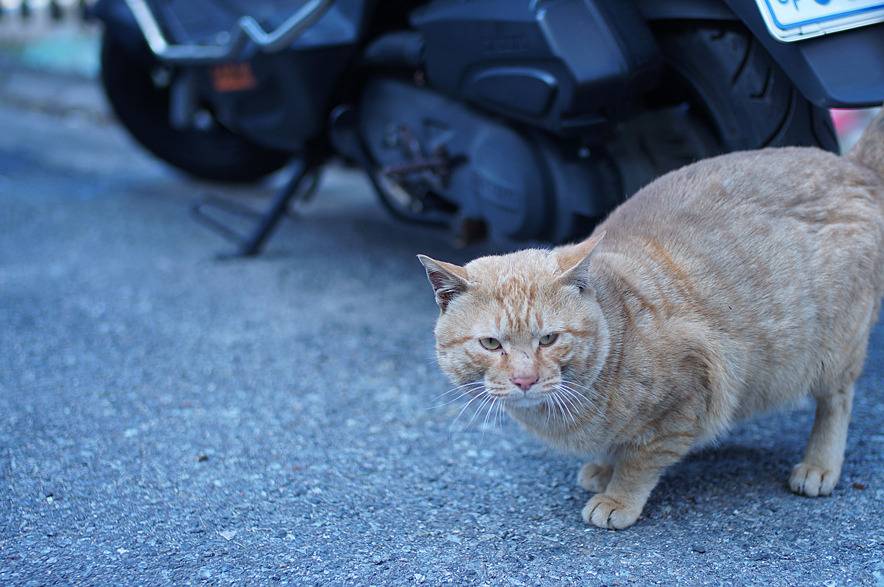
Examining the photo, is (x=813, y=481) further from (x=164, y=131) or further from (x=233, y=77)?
(x=164, y=131)

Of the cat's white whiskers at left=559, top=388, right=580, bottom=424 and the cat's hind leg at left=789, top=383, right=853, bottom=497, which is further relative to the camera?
the cat's hind leg at left=789, top=383, right=853, bottom=497

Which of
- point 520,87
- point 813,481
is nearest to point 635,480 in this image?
point 813,481

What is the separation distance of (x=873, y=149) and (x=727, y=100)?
1.38 ft

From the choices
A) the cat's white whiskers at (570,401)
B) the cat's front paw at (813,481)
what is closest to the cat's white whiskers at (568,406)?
the cat's white whiskers at (570,401)

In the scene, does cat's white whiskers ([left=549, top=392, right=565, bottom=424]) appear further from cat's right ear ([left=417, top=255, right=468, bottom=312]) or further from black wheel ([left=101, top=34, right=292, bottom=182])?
black wheel ([left=101, top=34, right=292, bottom=182])

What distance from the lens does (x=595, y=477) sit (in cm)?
223

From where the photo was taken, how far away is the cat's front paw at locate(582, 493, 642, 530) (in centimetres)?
201

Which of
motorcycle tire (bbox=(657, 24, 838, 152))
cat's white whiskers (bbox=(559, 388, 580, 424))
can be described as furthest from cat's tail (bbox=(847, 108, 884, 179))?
cat's white whiskers (bbox=(559, 388, 580, 424))

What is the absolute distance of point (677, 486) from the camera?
7.24 feet

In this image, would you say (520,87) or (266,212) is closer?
(520,87)

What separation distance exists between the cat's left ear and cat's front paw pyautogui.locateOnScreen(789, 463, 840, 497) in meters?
0.76

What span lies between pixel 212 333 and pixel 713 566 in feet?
7.19

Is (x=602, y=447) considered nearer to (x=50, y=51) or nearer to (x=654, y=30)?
(x=654, y=30)

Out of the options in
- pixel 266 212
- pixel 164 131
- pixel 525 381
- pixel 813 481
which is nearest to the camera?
pixel 525 381
